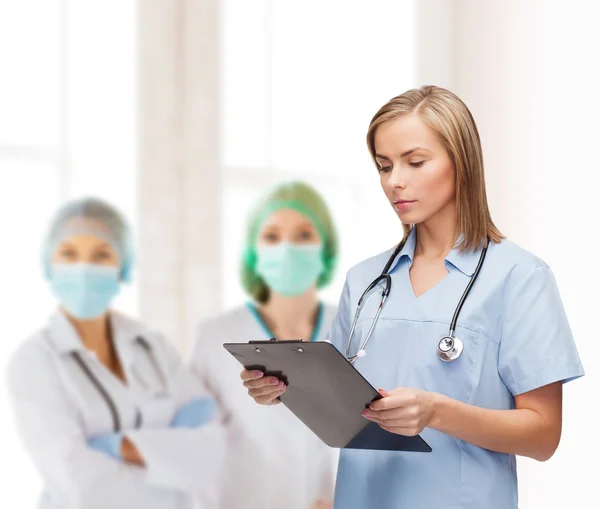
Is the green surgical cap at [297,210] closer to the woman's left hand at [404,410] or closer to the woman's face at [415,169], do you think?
the woman's face at [415,169]

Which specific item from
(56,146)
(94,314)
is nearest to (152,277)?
(94,314)

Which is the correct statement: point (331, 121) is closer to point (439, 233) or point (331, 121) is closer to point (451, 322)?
point (439, 233)

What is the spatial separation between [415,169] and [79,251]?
1.47 meters

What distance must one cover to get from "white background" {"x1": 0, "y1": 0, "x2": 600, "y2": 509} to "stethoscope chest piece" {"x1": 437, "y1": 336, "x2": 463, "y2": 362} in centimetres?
161

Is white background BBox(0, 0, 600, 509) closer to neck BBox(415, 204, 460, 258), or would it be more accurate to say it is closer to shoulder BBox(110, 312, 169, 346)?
shoulder BBox(110, 312, 169, 346)

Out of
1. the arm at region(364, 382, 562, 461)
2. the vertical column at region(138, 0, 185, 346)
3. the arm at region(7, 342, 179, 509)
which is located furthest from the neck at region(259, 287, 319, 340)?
the arm at region(364, 382, 562, 461)

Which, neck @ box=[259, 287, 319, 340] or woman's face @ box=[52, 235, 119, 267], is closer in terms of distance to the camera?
woman's face @ box=[52, 235, 119, 267]

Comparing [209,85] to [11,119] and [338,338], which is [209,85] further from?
[338,338]

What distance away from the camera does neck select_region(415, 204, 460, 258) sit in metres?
1.27

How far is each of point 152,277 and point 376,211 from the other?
97cm

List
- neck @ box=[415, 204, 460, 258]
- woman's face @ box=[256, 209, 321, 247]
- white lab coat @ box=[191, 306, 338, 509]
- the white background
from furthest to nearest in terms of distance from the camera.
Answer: woman's face @ box=[256, 209, 321, 247]
white lab coat @ box=[191, 306, 338, 509]
the white background
neck @ box=[415, 204, 460, 258]

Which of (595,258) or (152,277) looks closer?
(152,277)

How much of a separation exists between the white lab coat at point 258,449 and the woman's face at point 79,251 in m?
0.49

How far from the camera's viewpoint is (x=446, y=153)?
122 cm
